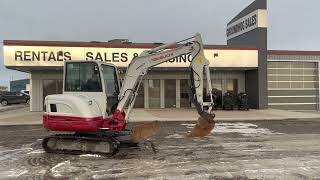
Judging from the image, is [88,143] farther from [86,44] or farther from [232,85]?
[232,85]

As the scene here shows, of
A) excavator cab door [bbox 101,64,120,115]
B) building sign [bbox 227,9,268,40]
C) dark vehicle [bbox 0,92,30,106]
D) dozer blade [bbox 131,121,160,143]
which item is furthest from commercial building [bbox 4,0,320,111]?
dark vehicle [bbox 0,92,30,106]

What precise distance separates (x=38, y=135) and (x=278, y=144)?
31.2 feet

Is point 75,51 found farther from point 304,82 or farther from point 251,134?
point 304,82

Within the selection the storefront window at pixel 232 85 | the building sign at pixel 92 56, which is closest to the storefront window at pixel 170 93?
the building sign at pixel 92 56

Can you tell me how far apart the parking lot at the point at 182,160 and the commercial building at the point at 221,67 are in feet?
45.3

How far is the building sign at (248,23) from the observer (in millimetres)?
33000

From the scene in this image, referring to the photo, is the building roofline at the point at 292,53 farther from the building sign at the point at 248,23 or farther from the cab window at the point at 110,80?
the cab window at the point at 110,80

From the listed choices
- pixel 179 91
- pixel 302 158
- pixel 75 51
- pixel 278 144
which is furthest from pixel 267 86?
pixel 302 158

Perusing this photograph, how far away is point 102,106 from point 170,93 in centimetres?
2267

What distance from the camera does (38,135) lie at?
18016mm

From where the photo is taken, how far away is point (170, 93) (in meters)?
35.0

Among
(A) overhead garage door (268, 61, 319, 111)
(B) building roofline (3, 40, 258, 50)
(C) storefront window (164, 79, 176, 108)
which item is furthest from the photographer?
(A) overhead garage door (268, 61, 319, 111)

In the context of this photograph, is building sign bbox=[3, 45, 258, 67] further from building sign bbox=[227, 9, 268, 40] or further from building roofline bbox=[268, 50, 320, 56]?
building roofline bbox=[268, 50, 320, 56]

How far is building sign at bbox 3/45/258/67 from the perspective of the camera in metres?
28.9
